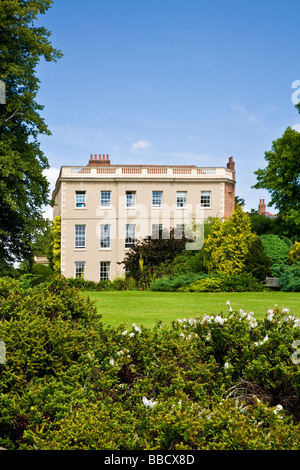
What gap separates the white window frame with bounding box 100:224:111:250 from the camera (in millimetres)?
29719

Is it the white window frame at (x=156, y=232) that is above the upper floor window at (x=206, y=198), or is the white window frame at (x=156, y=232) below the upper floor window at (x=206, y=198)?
below

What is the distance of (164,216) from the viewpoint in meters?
30.1

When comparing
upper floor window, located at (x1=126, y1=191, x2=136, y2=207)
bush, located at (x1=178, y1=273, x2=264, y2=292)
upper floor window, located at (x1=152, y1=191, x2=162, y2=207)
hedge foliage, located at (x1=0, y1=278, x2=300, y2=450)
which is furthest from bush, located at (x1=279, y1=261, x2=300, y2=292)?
upper floor window, located at (x1=126, y1=191, x2=136, y2=207)

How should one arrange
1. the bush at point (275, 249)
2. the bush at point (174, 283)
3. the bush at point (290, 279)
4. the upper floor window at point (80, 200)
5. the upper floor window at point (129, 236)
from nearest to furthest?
1. the bush at point (290, 279)
2. the bush at point (174, 283)
3. the bush at point (275, 249)
4. the upper floor window at point (129, 236)
5. the upper floor window at point (80, 200)

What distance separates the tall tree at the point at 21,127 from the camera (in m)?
16.2

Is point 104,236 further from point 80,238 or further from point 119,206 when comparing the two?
point 119,206

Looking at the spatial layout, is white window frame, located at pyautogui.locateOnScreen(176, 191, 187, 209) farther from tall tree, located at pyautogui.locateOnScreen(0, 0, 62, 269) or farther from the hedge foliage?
the hedge foliage

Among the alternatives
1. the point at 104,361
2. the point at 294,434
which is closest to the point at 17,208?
the point at 104,361

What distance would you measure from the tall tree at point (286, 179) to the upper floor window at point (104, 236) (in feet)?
37.5

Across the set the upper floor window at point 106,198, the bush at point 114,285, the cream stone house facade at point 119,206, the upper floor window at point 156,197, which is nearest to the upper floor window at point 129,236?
the cream stone house facade at point 119,206

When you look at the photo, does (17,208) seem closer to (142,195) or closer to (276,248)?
(276,248)

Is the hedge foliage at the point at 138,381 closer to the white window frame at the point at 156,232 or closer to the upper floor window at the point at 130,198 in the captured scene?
the white window frame at the point at 156,232

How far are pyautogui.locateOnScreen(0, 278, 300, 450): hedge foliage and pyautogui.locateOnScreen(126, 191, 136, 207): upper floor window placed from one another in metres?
26.2

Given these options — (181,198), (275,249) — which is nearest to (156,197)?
(181,198)
